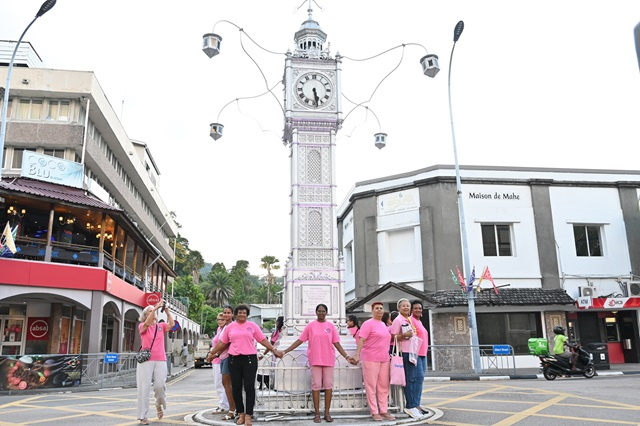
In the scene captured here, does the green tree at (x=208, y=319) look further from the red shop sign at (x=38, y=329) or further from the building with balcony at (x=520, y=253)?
the red shop sign at (x=38, y=329)

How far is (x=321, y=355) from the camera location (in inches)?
319

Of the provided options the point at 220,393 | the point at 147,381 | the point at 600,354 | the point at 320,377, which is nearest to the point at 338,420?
the point at 320,377

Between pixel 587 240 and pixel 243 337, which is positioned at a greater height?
pixel 587 240

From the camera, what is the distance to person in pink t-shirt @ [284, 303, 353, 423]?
8.05 m

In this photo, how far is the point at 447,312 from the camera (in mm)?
23734

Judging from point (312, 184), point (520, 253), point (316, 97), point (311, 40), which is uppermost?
point (311, 40)

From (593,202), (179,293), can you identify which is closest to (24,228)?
(593,202)

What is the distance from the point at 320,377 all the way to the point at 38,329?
62.7ft

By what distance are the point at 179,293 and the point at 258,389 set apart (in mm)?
61298

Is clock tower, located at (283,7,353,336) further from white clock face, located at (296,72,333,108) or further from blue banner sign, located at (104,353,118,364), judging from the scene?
blue banner sign, located at (104,353,118,364)

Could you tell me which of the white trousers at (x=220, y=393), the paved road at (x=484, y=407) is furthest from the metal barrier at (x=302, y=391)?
the paved road at (x=484, y=407)

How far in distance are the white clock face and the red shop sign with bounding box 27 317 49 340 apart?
17.3 metres

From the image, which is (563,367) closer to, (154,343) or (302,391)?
(302,391)

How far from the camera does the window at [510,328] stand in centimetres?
2416
